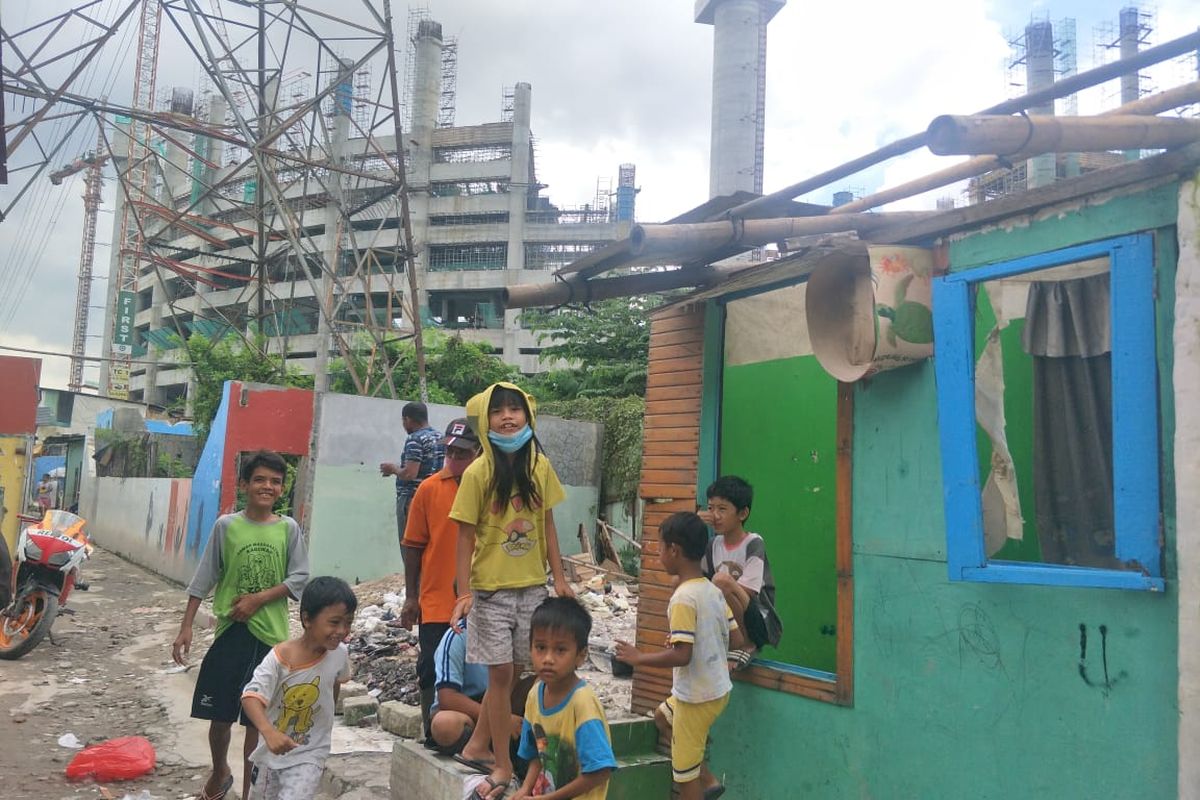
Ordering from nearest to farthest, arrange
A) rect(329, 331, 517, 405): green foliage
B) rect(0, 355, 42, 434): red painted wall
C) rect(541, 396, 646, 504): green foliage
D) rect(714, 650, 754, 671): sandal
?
rect(714, 650, 754, 671): sandal → rect(0, 355, 42, 434): red painted wall → rect(541, 396, 646, 504): green foliage → rect(329, 331, 517, 405): green foliage

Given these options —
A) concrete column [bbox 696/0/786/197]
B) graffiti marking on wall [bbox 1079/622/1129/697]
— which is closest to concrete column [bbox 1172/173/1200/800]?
graffiti marking on wall [bbox 1079/622/1129/697]

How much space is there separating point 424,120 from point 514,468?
4929 centimetres

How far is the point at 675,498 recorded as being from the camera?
16.8 ft

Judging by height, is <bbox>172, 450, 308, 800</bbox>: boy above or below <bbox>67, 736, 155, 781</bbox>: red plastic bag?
above

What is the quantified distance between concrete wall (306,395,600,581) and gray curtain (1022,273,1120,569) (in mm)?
8960

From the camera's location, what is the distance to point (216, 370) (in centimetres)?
1992

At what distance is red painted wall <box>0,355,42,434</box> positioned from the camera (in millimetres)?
8992

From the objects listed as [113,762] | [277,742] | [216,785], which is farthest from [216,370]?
[277,742]

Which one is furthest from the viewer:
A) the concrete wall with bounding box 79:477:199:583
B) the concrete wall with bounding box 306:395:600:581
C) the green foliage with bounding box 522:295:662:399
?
the green foliage with bounding box 522:295:662:399

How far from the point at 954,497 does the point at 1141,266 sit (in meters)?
1.01

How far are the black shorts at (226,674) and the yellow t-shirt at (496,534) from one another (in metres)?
1.31

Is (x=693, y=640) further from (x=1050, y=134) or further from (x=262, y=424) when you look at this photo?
(x=262, y=424)

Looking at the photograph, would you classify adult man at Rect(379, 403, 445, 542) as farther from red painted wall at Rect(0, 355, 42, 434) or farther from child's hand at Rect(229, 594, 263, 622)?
red painted wall at Rect(0, 355, 42, 434)

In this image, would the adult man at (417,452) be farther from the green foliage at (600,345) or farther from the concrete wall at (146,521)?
the green foliage at (600,345)
